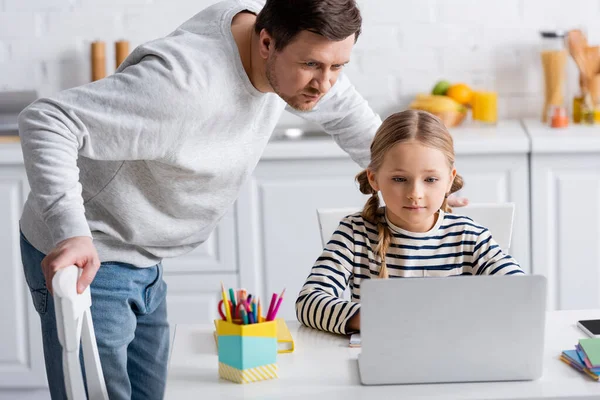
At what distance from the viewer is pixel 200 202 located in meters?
1.85

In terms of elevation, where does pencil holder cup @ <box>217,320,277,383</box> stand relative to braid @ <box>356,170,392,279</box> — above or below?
below

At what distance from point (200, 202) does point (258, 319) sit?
1.68ft

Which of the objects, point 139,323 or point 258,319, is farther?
point 139,323

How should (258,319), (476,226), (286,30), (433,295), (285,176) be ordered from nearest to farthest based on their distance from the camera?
(433,295) < (258,319) < (286,30) < (476,226) < (285,176)

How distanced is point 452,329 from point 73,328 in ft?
1.81

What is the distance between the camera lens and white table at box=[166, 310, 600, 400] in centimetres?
131

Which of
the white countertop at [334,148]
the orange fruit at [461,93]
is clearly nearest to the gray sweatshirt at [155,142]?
the white countertop at [334,148]

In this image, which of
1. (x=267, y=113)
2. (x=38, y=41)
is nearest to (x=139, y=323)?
(x=267, y=113)

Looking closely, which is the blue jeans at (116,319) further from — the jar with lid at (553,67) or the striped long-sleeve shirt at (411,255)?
the jar with lid at (553,67)

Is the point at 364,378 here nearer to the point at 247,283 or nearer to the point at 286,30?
the point at 286,30

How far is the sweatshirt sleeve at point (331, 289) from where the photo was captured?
1.58 m

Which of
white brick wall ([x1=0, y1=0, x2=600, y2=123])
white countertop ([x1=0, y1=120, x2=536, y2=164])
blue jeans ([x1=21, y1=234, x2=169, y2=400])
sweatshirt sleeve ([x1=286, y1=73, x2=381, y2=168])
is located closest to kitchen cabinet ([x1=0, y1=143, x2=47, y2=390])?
white countertop ([x1=0, y1=120, x2=536, y2=164])

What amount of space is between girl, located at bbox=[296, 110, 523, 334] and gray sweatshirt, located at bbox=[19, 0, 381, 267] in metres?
0.27

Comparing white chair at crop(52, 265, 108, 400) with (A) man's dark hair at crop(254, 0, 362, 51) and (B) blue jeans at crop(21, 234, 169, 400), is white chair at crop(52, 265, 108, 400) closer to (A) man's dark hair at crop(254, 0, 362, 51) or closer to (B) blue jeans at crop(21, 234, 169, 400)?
(B) blue jeans at crop(21, 234, 169, 400)
